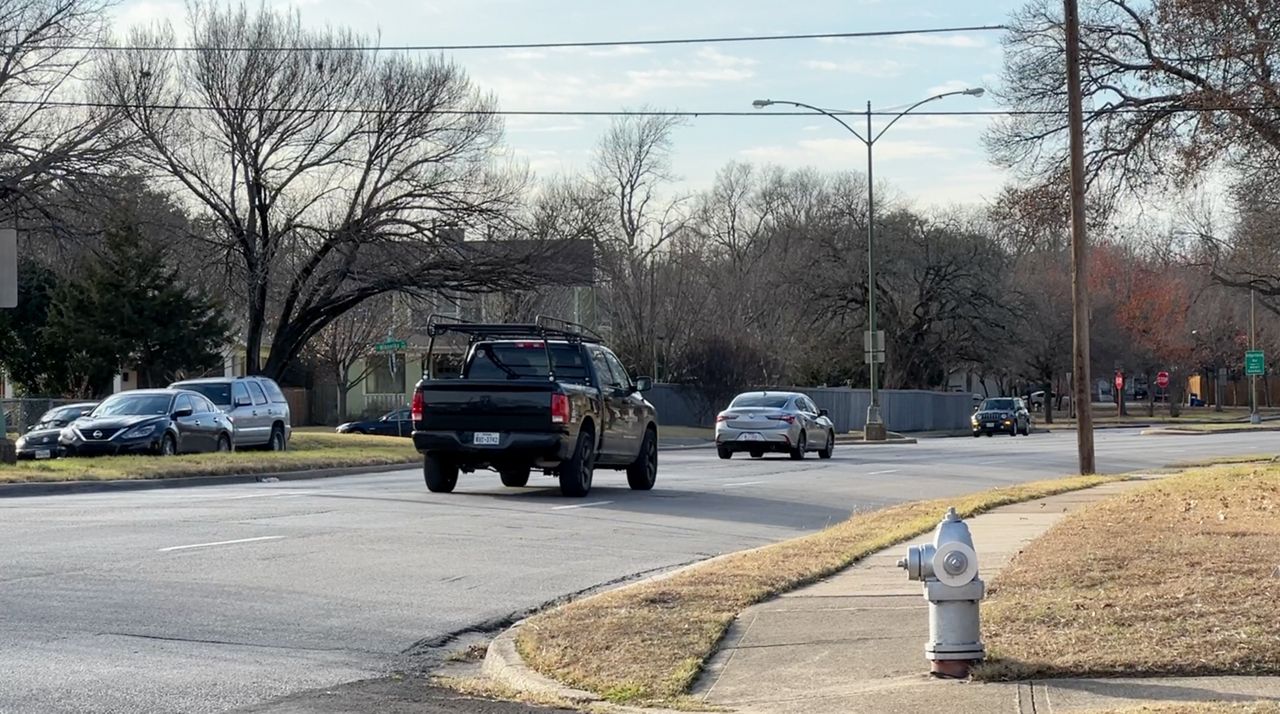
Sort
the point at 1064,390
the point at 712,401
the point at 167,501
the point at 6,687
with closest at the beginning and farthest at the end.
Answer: the point at 6,687 → the point at 167,501 → the point at 712,401 → the point at 1064,390

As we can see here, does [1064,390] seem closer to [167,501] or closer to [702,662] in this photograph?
[167,501]

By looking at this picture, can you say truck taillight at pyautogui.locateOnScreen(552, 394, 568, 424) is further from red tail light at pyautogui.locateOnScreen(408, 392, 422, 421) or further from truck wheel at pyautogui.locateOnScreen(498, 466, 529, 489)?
truck wheel at pyautogui.locateOnScreen(498, 466, 529, 489)

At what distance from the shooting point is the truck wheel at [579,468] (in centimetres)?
2050

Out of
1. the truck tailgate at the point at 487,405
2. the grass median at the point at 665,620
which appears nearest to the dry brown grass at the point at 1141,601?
the grass median at the point at 665,620

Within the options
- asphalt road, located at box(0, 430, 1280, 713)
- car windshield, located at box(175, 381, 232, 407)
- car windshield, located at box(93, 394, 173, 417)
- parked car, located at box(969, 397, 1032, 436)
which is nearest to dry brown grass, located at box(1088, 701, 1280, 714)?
asphalt road, located at box(0, 430, 1280, 713)

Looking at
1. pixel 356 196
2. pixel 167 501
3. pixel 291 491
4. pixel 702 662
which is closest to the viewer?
pixel 702 662

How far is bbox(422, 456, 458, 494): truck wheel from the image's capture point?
2117cm

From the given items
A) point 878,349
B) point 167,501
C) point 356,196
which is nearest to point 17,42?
point 356,196

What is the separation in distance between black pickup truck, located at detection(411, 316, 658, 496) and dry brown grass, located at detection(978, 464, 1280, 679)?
7531mm

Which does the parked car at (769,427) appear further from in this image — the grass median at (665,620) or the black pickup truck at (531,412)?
the grass median at (665,620)

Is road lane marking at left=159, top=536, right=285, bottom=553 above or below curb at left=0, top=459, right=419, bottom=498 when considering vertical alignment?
below

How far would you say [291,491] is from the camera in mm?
22531

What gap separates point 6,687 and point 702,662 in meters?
3.56

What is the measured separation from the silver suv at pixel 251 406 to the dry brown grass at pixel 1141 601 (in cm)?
2334
